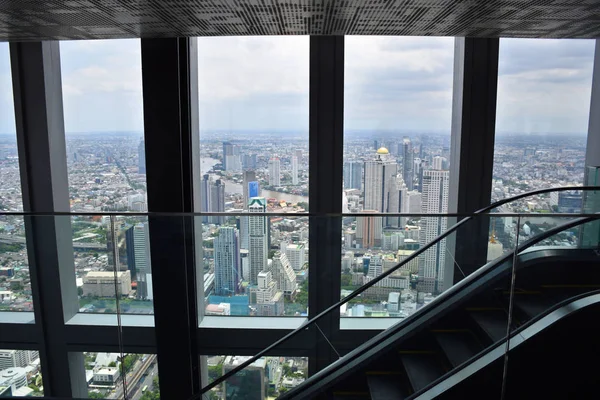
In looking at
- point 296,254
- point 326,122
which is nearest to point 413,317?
point 296,254

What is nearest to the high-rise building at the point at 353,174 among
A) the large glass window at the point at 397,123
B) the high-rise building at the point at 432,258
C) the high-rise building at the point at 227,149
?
the large glass window at the point at 397,123

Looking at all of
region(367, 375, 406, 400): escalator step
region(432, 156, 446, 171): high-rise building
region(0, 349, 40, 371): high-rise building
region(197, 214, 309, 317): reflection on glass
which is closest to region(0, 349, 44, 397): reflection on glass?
region(0, 349, 40, 371): high-rise building

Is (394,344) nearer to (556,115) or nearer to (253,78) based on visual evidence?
(253,78)

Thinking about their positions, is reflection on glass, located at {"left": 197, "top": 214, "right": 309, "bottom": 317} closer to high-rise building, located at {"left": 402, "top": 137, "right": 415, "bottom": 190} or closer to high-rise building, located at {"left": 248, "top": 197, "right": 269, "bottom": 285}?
high-rise building, located at {"left": 248, "top": 197, "right": 269, "bottom": 285}

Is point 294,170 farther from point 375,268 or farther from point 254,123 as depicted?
point 375,268

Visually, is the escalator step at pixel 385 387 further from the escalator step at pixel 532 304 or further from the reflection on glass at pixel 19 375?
the reflection on glass at pixel 19 375

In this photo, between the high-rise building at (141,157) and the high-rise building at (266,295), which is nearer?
the high-rise building at (266,295)
